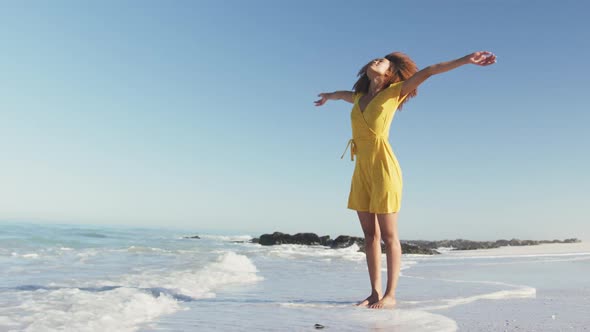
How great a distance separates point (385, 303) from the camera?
4332 millimetres

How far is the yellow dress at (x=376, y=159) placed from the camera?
446 centimetres

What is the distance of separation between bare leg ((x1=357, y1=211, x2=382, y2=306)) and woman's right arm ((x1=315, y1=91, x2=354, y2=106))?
117cm

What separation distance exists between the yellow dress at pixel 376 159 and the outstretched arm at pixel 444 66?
0.10 meters

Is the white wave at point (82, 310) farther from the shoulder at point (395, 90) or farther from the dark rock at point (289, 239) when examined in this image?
the dark rock at point (289, 239)

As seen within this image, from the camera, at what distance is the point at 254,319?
3752 mm

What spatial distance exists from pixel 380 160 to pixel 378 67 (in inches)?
33.4

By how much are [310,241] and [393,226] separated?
24.9m

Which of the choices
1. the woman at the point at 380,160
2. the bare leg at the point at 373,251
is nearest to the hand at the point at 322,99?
the woman at the point at 380,160

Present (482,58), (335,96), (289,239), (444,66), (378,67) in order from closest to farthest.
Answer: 1. (482,58)
2. (444,66)
3. (378,67)
4. (335,96)
5. (289,239)

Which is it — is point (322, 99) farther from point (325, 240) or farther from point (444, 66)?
point (325, 240)

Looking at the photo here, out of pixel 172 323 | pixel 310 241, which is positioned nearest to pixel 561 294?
pixel 172 323

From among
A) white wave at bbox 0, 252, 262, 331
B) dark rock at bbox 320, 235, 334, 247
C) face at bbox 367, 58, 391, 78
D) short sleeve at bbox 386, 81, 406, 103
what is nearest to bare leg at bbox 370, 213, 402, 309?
short sleeve at bbox 386, 81, 406, 103

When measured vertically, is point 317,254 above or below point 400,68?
below

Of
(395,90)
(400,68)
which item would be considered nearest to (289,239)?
(400,68)
